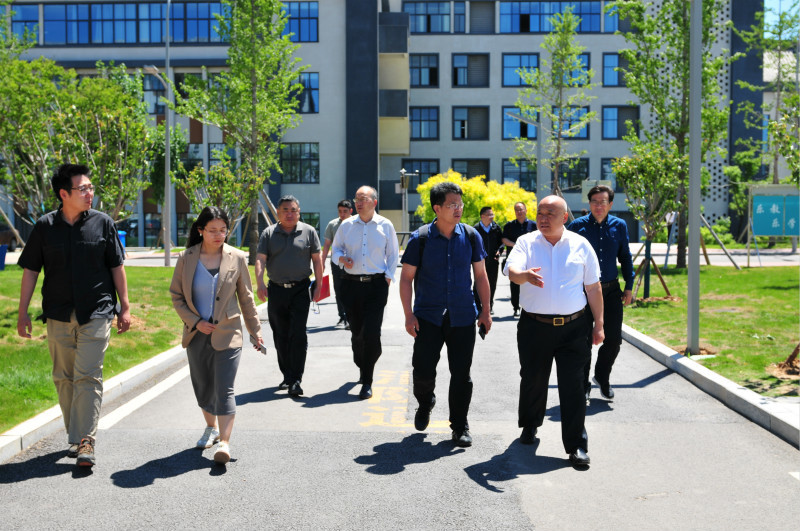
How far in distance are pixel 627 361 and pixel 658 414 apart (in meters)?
3.07

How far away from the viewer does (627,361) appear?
10.3 metres

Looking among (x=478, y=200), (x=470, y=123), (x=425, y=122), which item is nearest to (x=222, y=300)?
(x=478, y=200)

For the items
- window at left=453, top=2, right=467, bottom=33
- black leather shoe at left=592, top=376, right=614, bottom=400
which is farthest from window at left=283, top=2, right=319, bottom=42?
black leather shoe at left=592, top=376, right=614, bottom=400

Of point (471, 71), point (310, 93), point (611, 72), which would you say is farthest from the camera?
point (471, 71)

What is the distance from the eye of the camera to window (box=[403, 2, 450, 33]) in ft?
202

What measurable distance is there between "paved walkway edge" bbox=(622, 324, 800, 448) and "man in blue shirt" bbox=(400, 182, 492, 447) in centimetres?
240

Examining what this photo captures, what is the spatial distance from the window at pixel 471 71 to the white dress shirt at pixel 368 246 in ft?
178

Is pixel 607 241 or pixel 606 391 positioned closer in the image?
pixel 607 241

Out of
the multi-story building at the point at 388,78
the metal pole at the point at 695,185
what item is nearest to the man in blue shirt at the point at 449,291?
the metal pole at the point at 695,185

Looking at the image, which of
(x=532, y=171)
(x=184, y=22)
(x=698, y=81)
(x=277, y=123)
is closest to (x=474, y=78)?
(x=532, y=171)

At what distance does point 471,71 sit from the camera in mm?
61406

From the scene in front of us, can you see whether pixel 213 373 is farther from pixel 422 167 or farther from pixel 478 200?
pixel 422 167

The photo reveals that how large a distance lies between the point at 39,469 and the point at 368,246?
3.75 m

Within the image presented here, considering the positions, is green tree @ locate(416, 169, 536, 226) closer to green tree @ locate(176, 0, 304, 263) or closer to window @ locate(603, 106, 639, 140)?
green tree @ locate(176, 0, 304, 263)
